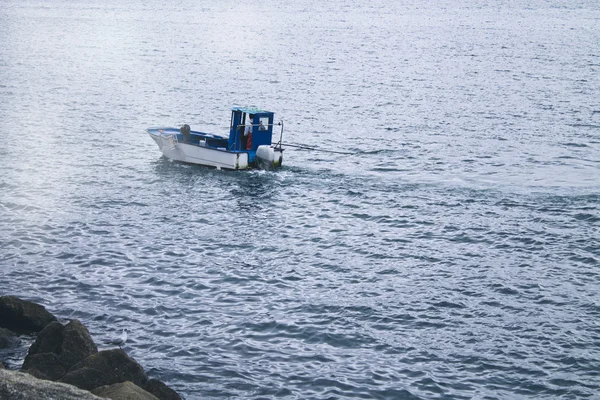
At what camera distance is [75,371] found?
23.8m

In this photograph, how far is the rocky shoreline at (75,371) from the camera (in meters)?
19.5

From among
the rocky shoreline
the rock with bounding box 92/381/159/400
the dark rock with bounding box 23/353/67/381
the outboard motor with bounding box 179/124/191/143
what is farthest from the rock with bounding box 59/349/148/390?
the outboard motor with bounding box 179/124/191/143

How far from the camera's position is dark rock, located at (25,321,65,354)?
2609cm

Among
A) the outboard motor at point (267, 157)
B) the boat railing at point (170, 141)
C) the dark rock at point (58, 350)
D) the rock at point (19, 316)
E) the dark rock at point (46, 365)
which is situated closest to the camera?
the dark rock at point (46, 365)

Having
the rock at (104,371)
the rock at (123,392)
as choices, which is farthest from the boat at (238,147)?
the rock at (123,392)

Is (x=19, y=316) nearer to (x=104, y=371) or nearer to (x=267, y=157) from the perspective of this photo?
(x=104, y=371)

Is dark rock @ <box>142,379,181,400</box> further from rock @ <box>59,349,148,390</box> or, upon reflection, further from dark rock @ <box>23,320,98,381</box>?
dark rock @ <box>23,320,98,381</box>

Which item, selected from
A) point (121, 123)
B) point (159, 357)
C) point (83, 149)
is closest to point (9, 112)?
point (121, 123)

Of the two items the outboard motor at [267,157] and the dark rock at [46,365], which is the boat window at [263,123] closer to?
the outboard motor at [267,157]

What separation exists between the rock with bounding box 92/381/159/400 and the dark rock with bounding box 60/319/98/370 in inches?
139

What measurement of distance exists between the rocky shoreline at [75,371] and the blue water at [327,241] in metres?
2.04

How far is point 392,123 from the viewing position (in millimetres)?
78312

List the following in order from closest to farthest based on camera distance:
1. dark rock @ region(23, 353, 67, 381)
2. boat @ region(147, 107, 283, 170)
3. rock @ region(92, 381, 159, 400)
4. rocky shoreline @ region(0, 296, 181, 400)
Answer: rocky shoreline @ region(0, 296, 181, 400)
rock @ region(92, 381, 159, 400)
dark rock @ region(23, 353, 67, 381)
boat @ region(147, 107, 283, 170)

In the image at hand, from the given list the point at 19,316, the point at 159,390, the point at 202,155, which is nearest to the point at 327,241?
the point at 202,155
